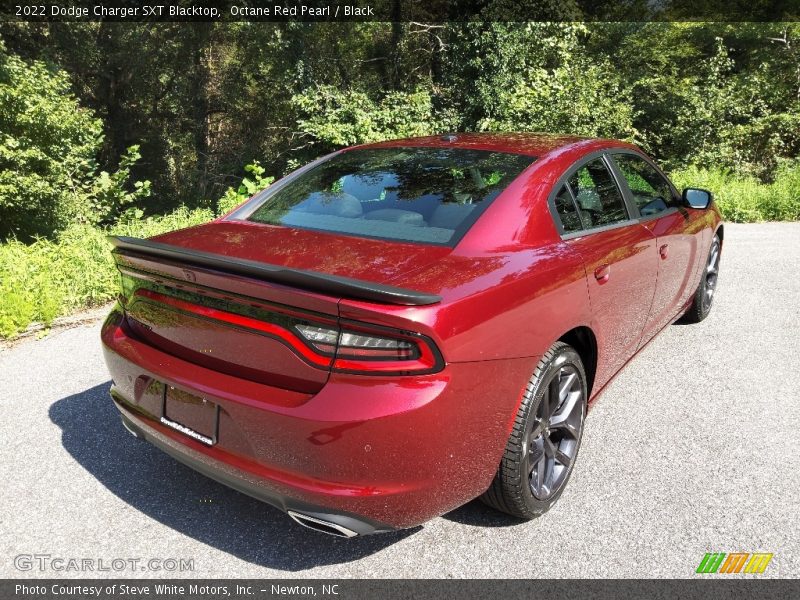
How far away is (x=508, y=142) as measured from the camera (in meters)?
3.25

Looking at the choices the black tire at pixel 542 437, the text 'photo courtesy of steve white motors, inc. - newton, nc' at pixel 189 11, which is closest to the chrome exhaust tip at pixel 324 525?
the black tire at pixel 542 437

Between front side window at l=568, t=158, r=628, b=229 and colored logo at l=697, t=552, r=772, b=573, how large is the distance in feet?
4.88

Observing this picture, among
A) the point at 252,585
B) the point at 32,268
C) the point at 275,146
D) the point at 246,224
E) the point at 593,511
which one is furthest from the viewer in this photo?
the point at 275,146

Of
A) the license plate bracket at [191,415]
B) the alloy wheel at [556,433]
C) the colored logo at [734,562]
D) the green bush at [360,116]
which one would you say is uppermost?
the green bush at [360,116]

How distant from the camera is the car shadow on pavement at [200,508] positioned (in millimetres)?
2346

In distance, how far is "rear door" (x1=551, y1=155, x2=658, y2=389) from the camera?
2.77m

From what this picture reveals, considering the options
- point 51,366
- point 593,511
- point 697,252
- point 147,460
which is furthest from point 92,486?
point 697,252

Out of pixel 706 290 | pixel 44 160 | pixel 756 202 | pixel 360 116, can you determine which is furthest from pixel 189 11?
pixel 706 290

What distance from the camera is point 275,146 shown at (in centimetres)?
2412

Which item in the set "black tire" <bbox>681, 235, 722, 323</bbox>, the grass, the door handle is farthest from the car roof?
the grass

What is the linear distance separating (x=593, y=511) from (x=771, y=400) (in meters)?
1.78

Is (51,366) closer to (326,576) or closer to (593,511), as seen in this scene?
(326,576)

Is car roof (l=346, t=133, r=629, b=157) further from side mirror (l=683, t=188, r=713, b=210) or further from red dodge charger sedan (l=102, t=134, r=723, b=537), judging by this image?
side mirror (l=683, t=188, r=713, b=210)

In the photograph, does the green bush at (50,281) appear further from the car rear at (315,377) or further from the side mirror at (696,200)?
the side mirror at (696,200)
